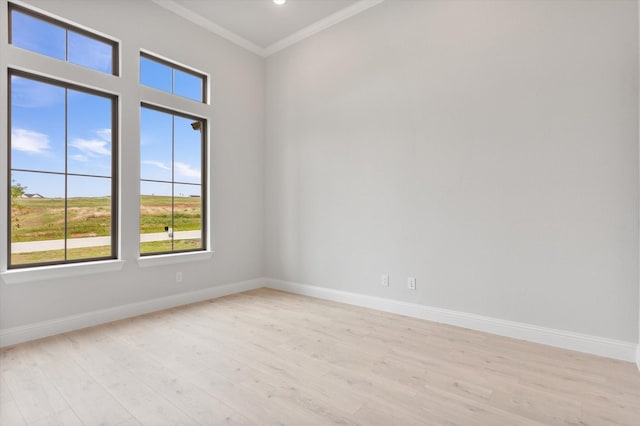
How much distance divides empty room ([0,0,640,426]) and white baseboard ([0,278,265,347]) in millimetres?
21

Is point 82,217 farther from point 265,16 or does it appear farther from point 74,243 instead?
point 265,16

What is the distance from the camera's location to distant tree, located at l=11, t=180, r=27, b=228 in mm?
2861

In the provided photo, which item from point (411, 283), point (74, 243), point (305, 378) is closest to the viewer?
point (305, 378)

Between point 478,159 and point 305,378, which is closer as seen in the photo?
point 305,378

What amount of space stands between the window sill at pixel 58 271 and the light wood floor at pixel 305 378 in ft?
1.76

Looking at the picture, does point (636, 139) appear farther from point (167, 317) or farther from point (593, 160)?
point (167, 317)

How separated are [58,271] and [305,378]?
2.47 metres

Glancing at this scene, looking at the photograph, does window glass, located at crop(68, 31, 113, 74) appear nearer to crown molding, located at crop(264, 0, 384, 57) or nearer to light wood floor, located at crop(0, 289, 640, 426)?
crown molding, located at crop(264, 0, 384, 57)

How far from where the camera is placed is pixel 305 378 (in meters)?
2.19

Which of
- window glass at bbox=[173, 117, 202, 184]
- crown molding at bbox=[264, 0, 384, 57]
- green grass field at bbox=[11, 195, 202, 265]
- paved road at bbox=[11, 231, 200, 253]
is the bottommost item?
paved road at bbox=[11, 231, 200, 253]

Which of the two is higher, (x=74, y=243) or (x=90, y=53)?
(x=90, y=53)

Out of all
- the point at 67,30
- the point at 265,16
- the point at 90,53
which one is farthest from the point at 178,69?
the point at 265,16

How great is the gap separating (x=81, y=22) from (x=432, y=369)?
432cm

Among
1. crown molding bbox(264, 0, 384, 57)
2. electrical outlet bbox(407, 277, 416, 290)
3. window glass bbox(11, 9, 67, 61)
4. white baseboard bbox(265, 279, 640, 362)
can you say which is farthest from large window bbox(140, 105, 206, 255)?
electrical outlet bbox(407, 277, 416, 290)
